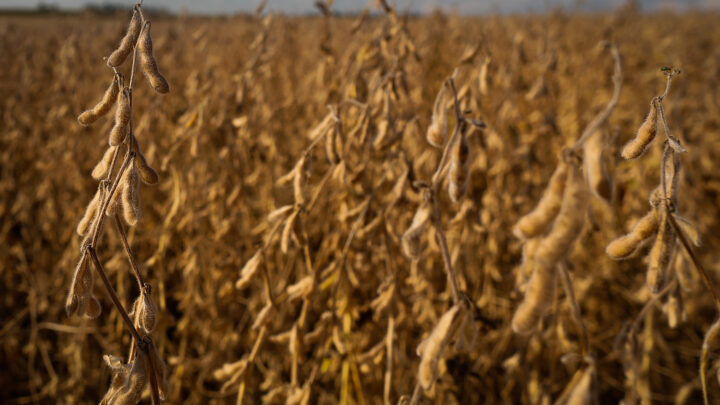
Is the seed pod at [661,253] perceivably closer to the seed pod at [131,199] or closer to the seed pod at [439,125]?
the seed pod at [439,125]

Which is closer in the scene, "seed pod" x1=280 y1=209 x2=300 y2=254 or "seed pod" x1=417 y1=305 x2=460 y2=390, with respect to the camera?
"seed pod" x1=417 y1=305 x2=460 y2=390

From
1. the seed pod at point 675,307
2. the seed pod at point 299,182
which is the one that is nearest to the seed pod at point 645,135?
the seed pod at point 675,307

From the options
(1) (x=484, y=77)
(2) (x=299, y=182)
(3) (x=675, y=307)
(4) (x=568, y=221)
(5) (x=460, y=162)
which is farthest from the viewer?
(1) (x=484, y=77)

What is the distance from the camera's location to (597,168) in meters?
0.54

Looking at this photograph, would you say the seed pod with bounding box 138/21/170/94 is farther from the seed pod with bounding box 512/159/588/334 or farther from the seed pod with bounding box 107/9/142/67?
the seed pod with bounding box 512/159/588/334

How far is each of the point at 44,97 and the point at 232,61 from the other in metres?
1.67

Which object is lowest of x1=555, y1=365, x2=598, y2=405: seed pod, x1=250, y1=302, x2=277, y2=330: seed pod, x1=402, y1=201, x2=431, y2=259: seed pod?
x1=555, y1=365, x2=598, y2=405: seed pod

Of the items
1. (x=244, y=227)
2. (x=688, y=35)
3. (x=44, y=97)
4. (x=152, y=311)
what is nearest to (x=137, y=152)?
(x=152, y=311)

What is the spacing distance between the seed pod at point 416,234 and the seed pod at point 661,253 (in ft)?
1.10

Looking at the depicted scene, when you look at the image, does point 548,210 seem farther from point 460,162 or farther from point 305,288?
point 305,288

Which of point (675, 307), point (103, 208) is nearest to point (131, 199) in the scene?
point (103, 208)

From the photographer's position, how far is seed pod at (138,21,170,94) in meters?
0.78

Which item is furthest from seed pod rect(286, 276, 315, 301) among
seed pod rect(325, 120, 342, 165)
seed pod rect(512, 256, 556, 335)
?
seed pod rect(512, 256, 556, 335)

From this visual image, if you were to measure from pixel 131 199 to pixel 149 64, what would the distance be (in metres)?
0.22
